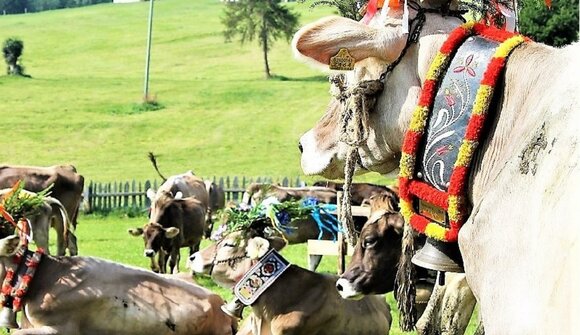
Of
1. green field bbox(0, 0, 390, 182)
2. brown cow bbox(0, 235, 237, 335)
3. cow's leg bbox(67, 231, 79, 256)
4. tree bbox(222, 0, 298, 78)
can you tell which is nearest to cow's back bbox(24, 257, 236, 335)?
brown cow bbox(0, 235, 237, 335)

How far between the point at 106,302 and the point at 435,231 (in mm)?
5155

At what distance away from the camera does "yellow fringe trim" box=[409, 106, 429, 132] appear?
7.90 ft

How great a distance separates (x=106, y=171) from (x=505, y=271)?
33131 millimetres

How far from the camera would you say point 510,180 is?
1.98 metres

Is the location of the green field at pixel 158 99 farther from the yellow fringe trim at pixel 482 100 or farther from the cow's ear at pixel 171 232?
the yellow fringe trim at pixel 482 100

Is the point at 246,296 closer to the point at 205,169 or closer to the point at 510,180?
the point at 510,180

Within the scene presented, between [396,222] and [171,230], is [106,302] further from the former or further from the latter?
[171,230]

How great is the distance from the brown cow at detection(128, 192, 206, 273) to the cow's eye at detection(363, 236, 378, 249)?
7.06 m

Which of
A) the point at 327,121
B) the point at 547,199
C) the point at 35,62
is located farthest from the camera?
the point at 35,62

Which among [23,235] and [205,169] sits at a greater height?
[23,235]

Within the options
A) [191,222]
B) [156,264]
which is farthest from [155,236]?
[191,222]

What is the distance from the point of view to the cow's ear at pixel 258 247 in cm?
748

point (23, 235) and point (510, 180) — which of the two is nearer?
point (510, 180)

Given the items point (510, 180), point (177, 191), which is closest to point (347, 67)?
point (510, 180)
